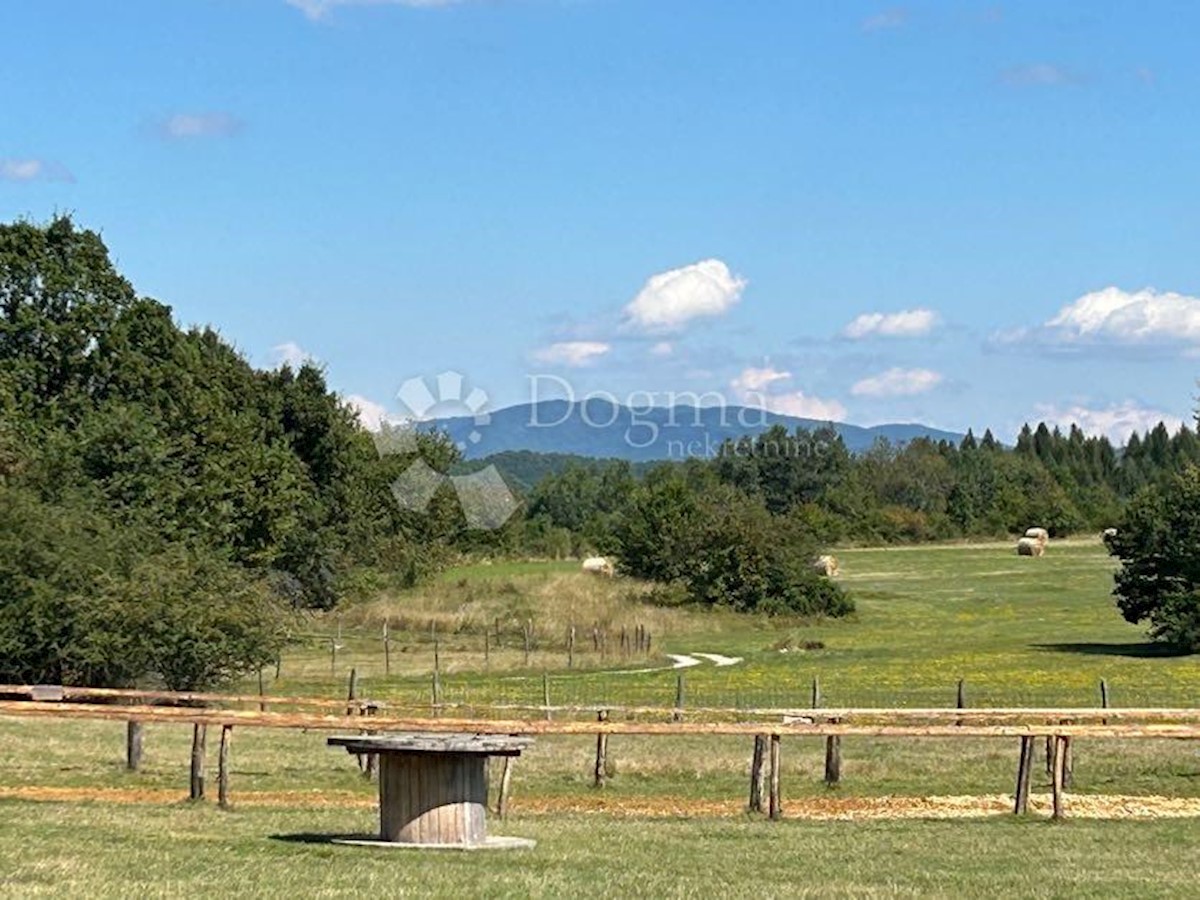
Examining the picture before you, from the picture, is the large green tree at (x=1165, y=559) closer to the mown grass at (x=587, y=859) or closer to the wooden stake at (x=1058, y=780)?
the wooden stake at (x=1058, y=780)

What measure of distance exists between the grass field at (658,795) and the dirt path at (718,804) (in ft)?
0.44

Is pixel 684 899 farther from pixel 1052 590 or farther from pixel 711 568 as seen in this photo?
pixel 1052 590

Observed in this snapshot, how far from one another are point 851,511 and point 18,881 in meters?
154

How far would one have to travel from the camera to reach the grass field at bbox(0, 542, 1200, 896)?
16.6 meters

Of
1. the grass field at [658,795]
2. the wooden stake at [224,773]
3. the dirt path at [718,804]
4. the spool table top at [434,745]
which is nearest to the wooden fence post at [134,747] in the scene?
the grass field at [658,795]

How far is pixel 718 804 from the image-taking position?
28797mm

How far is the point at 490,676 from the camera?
61438mm

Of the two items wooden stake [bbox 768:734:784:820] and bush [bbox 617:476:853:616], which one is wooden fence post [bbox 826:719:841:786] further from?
bush [bbox 617:476:853:616]

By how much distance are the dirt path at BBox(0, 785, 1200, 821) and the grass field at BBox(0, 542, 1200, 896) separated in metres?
0.13

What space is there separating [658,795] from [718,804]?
207 centimetres

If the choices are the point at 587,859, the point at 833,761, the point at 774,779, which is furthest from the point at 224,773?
the point at 833,761

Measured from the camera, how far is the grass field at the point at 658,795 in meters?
16.6

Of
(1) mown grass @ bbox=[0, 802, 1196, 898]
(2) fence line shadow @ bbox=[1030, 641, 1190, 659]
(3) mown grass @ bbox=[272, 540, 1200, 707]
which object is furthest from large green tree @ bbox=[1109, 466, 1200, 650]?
(1) mown grass @ bbox=[0, 802, 1196, 898]

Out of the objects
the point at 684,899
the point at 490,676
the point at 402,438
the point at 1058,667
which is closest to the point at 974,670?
the point at 1058,667
